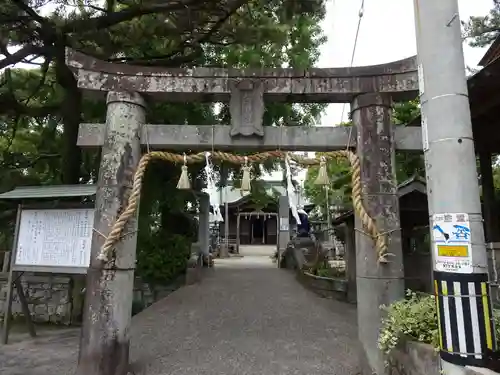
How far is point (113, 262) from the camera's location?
5.04 metres

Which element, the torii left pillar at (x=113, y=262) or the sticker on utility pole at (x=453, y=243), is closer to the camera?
the sticker on utility pole at (x=453, y=243)

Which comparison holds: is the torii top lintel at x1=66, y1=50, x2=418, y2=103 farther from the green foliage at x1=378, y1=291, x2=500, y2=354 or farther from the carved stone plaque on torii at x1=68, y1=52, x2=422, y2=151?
the green foliage at x1=378, y1=291, x2=500, y2=354

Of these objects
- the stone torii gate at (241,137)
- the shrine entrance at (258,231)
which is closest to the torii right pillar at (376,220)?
the stone torii gate at (241,137)

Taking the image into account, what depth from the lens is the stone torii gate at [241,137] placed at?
5000mm

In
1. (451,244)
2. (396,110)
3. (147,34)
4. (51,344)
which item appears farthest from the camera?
(396,110)

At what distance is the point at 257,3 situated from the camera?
9211 millimetres

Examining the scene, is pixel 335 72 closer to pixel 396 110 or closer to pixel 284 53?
pixel 284 53

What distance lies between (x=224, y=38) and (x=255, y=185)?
4851 mm

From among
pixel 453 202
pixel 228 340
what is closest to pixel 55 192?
pixel 228 340

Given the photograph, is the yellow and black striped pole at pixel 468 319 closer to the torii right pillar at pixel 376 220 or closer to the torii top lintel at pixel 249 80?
the torii right pillar at pixel 376 220

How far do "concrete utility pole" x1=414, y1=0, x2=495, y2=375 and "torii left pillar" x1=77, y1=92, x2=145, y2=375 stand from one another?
388 centimetres

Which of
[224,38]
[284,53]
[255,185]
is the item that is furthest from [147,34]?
[255,185]

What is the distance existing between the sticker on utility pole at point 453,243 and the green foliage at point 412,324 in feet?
3.26

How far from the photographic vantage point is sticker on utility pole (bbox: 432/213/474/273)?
280 centimetres
